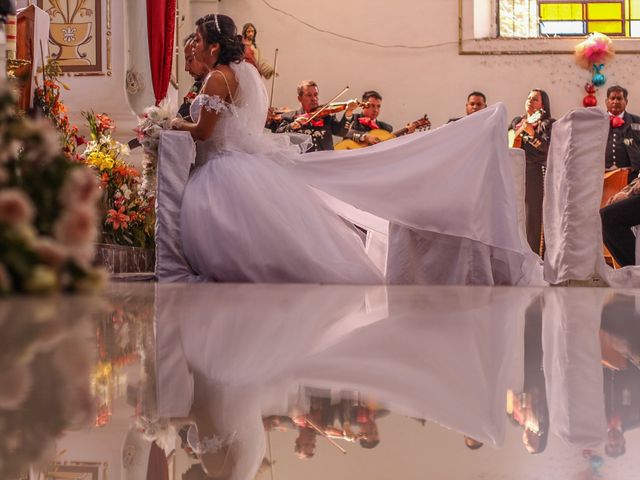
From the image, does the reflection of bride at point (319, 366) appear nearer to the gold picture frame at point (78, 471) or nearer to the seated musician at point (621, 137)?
the gold picture frame at point (78, 471)

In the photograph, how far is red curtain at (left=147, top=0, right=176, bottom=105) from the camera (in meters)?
8.31

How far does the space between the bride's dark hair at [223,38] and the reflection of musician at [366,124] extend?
3.93m

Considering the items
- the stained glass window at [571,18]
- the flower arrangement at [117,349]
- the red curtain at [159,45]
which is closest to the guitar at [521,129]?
the stained glass window at [571,18]

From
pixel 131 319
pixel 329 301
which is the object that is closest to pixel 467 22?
pixel 329 301

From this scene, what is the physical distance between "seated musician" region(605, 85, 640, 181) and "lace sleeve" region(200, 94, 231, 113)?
14.9 ft

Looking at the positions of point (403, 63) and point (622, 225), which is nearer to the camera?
point (622, 225)

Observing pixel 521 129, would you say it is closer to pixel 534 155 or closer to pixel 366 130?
pixel 534 155

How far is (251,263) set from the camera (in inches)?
151

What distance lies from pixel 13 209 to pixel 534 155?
7.94 meters

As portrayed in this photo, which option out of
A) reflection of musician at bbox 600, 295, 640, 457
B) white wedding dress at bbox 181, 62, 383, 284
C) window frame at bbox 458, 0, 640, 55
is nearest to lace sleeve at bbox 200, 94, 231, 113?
white wedding dress at bbox 181, 62, 383, 284

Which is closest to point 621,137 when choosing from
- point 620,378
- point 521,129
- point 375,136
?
point 521,129

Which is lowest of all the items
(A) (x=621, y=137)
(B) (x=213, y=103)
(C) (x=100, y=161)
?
(C) (x=100, y=161)

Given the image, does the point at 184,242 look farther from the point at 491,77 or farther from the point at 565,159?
the point at 491,77

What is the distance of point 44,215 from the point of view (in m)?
0.57
